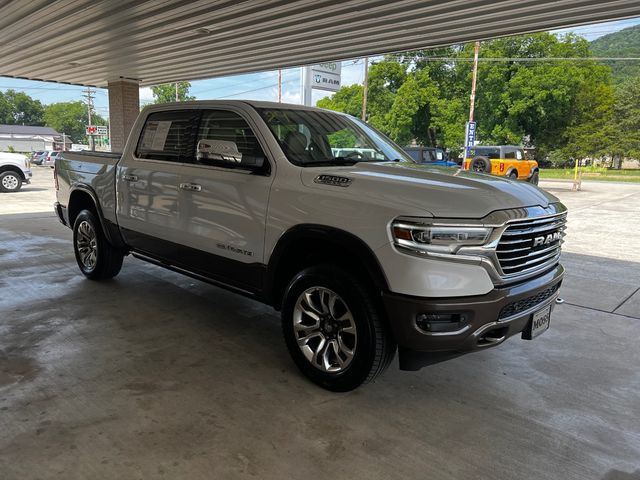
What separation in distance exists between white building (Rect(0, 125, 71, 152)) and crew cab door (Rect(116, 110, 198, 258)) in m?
93.4

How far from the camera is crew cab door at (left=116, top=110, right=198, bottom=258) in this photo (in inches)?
173

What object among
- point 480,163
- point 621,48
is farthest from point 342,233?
point 621,48

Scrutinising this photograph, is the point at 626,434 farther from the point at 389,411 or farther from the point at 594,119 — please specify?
the point at 594,119

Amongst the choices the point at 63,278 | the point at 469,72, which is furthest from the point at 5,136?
the point at 63,278

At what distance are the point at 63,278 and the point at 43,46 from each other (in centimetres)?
841

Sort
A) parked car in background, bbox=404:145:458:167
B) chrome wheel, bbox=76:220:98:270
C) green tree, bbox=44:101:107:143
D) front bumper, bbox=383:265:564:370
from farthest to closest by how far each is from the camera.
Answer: green tree, bbox=44:101:107:143, parked car in background, bbox=404:145:458:167, chrome wheel, bbox=76:220:98:270, front bumper, bbox=383:265:564:370

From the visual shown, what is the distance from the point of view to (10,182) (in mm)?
16672

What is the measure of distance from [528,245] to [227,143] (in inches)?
90.9

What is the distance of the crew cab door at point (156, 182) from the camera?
440 centimetres

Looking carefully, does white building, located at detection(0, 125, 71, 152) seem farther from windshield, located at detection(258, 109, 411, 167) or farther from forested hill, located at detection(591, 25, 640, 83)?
forested hill, located at detection(591, 25, 640, 83)

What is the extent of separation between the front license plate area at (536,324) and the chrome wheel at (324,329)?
1.13m

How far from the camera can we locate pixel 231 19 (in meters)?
8.96

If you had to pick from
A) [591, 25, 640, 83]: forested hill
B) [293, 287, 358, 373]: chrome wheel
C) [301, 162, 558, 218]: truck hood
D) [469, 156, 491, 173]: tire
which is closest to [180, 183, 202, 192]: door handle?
[301, 162, 558, 218]: truck hood

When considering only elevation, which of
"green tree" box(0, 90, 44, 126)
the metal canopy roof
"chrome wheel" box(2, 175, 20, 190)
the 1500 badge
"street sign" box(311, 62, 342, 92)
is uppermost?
"green tree" box(0, 90, 44, 126)
